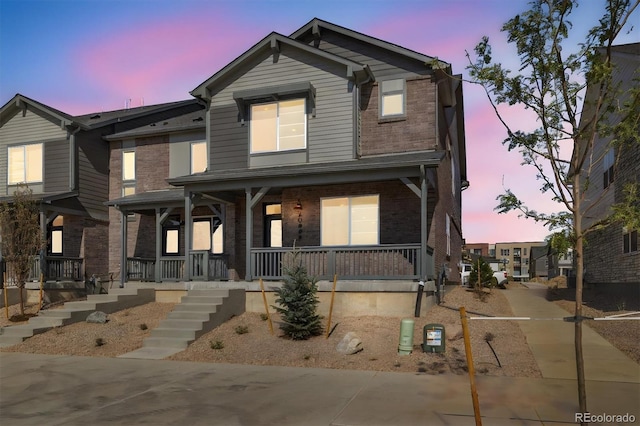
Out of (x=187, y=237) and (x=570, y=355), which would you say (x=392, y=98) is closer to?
(x=187, y=237)

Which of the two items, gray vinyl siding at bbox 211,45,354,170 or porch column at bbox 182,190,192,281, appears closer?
gray vinyl siding at bbox 211,45,354,170

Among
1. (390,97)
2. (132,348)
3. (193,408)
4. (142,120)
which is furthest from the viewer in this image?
(142,120)

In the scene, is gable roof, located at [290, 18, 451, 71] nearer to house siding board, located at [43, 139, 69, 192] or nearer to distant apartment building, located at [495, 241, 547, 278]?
Answer: house siding board, located at [43, 139, 69, 192]

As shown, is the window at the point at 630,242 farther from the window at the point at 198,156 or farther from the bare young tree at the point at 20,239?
the bare young tree at the point at 20,239

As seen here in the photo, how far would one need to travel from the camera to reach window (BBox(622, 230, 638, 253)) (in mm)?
17031

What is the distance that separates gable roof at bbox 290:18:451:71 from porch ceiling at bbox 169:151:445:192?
3214mm

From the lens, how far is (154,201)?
1942cm

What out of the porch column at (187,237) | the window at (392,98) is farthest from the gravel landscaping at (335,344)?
the window at (392,98)

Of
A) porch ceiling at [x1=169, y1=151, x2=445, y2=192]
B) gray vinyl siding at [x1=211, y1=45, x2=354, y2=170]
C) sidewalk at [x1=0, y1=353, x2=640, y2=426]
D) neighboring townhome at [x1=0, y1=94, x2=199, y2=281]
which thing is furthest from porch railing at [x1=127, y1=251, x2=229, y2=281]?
sidewalk at [x1=0, y1=353, x2=640, y2=426]

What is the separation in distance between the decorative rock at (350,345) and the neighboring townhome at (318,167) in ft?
11.4

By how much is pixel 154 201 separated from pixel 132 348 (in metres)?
7.42

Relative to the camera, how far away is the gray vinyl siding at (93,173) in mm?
22344

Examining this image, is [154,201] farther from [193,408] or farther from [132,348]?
[193,408]

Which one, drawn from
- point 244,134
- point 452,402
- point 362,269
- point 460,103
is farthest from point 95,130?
point 452,402
